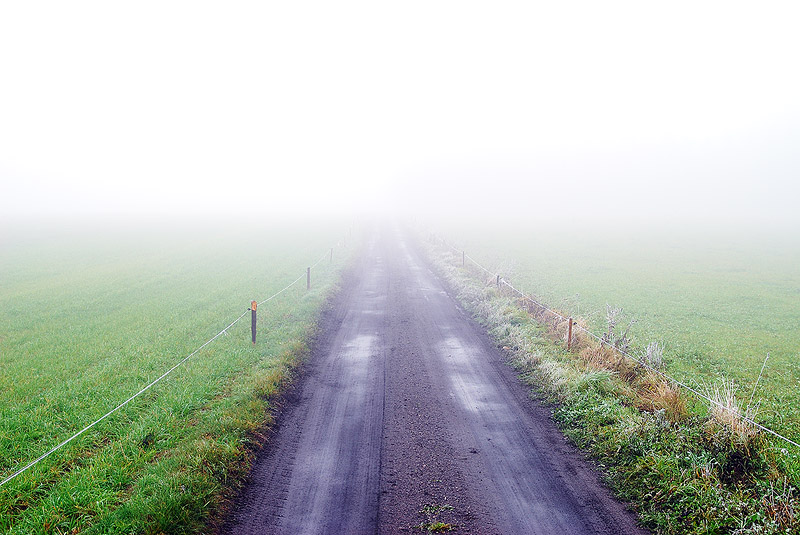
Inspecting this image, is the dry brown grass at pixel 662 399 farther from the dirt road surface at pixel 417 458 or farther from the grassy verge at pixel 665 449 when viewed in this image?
the dirt road surface at pixel 417 458

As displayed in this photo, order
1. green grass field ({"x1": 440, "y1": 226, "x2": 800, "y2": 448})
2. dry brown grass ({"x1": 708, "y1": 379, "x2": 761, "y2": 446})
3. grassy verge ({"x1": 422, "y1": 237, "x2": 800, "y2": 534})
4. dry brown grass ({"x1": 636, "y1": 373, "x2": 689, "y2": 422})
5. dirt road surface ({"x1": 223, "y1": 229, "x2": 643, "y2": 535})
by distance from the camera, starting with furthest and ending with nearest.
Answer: green grass field ({"x1": 440, "y1": 226, "x2": 800, "y2": 448})
dry brown grass ({"x1": 636, "y1": 373, "x2": 689, "y2": 422})
dry brown grass ({"x1": 708, "y1": 379, "x2": 761, "y2": 446})
dirt road surface ({"x1": 223, "y1": 229, "x2": 643, "y2": 535})
grassy verge ({"x1": 422, "y1": 237, "x2": 800, "y2": 534})

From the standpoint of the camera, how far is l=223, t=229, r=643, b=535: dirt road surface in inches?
228

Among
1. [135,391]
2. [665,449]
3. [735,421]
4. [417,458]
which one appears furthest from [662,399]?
[135,391]

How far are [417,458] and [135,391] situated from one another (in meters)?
6.78

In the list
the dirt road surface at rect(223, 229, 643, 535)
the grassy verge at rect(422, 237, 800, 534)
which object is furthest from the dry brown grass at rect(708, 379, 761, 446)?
the dirt road surface at rect(223, 229, 643, 535)

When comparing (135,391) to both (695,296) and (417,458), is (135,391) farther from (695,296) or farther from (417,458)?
(695,296)

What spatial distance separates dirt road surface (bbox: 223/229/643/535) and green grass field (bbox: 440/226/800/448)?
517cm

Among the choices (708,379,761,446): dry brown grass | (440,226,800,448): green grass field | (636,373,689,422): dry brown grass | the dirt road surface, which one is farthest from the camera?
(440,226,800,448): green grass field

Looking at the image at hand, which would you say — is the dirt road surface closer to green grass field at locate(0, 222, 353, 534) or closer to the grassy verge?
the grassy verge

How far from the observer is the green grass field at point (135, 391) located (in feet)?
19.1

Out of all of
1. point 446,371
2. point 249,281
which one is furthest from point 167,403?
point 249,281

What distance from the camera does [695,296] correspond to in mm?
23531

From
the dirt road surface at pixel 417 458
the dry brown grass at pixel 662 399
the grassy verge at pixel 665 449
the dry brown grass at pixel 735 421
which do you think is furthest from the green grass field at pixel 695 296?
the dirt road surface at pixel 417 458

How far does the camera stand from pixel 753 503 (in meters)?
5.56
